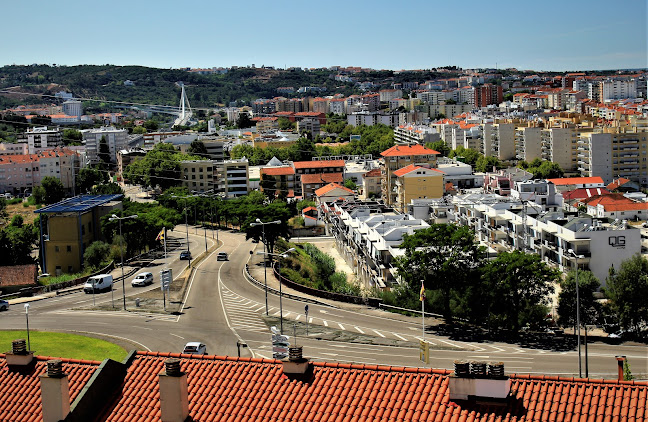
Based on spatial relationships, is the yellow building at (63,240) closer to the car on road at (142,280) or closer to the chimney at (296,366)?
the car on road at (142,280)

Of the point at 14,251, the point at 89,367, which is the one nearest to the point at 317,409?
the point at 89,367

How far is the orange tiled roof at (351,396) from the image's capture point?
963 centimetres

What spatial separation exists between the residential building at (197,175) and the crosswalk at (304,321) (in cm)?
4973

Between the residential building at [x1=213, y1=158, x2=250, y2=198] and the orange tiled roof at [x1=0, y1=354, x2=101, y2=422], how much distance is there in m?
69.6

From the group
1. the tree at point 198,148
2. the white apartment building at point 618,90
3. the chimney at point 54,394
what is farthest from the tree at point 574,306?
the white apartment building at point 618,90

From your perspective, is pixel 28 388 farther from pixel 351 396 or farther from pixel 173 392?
pixel 351 396

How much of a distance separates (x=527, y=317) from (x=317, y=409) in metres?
21.2

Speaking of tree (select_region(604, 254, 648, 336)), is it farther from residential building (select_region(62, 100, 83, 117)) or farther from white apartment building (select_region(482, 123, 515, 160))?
residential building (select_region(62, 100, 83, 117))

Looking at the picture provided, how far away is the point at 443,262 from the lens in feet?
104

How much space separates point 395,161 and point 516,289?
4663 cm

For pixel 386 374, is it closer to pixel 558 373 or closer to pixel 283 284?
pixel 558 373

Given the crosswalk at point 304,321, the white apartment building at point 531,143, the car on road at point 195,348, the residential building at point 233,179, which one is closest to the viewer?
the car on road at point 195,348

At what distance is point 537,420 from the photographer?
9.52m

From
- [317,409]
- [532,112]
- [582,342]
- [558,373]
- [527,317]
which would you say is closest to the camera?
[317,409]
